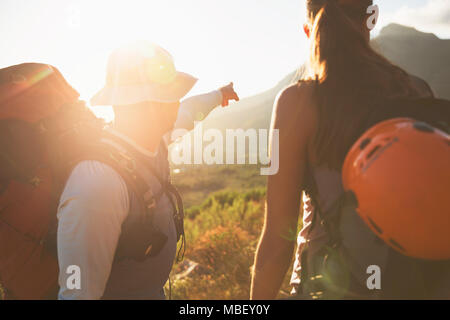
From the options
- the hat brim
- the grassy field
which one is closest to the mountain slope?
the grassy field

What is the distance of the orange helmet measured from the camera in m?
0.82

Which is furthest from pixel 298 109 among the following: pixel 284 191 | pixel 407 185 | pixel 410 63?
pixel 410 63

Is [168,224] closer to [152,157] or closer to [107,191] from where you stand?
[152,157]

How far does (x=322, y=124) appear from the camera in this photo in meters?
1.11

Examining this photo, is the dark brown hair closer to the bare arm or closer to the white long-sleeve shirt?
the bare arm

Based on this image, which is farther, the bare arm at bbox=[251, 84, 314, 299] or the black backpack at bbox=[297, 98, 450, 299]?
the bare arm at bbox=[251, 84, 314, 299]

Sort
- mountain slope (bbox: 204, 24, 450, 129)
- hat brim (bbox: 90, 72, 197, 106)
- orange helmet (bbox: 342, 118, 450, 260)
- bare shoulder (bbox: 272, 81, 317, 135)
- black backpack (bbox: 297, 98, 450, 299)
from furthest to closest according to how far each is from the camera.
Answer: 1. mountain slope (bbox: 204, 24, 450, 129)
2. hat brim (bbox: 90, 72, 197, 106)
3. bare shoulder (bbox: 272, 81, 317, 135)
4. black backpack (bbox: 297, 98, 450, 299)
5. orange helmet (bbox: 342, 118, 450, 260)

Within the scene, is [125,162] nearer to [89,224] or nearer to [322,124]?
[89,224]

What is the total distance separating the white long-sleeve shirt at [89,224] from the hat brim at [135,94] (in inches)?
19.8

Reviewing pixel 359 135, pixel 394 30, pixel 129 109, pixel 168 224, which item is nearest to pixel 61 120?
pixel 129 109

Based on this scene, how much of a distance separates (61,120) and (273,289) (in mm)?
1415

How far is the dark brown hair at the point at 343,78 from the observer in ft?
3.53

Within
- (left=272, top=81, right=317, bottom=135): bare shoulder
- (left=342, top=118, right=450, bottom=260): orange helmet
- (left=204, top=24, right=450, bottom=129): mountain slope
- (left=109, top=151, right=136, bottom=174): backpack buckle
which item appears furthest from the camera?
(left=204, top=24, right=450, bottom=129): mountain slope

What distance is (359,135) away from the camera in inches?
40.6
